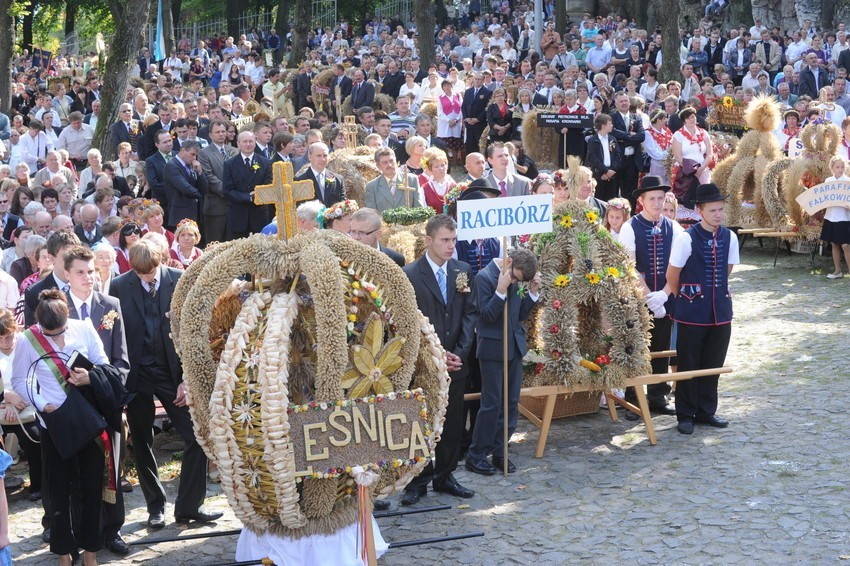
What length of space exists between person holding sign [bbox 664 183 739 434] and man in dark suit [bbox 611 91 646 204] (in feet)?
28.7

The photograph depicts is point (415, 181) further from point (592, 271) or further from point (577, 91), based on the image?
point (577, 91)

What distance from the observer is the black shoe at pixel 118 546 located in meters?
7.67

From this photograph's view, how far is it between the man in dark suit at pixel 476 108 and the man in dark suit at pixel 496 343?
46.9ft

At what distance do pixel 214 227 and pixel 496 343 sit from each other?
21.9ft

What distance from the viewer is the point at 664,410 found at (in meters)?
10.5

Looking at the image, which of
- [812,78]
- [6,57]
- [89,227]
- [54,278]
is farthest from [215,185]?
[6,57]

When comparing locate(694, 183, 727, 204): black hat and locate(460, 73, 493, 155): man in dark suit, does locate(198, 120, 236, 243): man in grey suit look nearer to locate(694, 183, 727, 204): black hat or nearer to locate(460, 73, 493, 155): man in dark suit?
locate(694, 183, 727, 204): black hat

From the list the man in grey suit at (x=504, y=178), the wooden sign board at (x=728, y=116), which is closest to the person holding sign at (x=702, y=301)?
the man in grey suit at (x=504, y=178)

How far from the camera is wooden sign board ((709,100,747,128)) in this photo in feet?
68.7

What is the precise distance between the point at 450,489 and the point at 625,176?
36.5 ft

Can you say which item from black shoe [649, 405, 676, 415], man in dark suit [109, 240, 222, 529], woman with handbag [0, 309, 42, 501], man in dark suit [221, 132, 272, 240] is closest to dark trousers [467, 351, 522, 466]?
black shoe [649, 405, 676, 415]

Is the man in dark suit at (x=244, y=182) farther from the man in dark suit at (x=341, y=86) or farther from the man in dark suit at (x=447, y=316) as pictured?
the man in dark suit at (x=341, y=86)

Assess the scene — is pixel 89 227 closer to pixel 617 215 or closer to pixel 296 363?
pixel 617 215

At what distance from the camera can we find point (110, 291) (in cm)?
824
